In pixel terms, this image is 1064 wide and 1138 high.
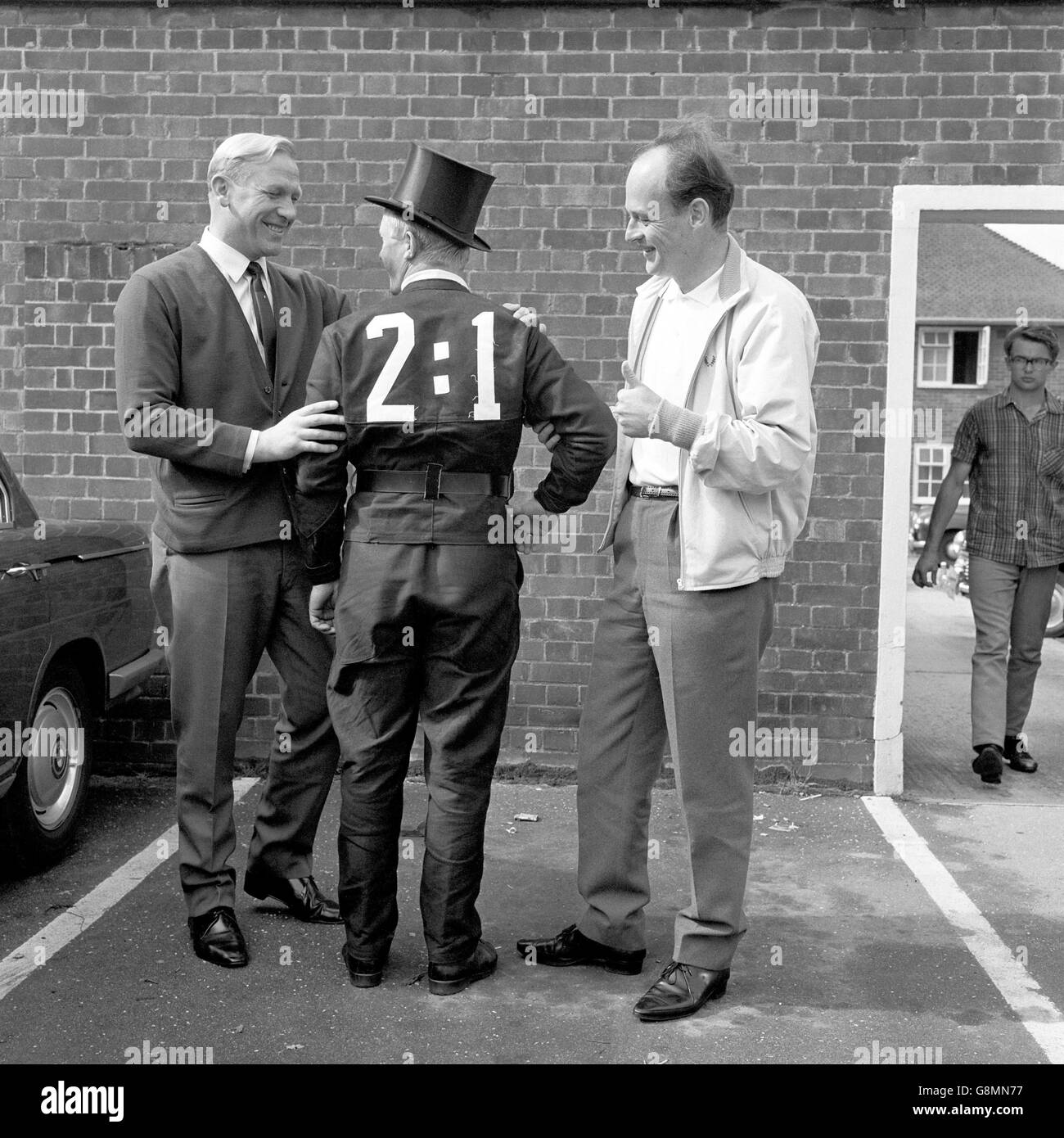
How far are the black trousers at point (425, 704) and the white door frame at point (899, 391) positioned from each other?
284 centimetres

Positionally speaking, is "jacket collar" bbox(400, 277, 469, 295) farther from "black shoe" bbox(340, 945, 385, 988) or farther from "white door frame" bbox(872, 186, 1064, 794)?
"white door frame" bbox(872, 186, 1064, 794)

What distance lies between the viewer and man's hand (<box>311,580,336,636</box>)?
3.90 metres

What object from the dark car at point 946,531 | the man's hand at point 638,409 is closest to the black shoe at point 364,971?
the man's hand at point 638,409

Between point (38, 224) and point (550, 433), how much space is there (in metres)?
3.56

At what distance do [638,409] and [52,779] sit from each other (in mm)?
2833

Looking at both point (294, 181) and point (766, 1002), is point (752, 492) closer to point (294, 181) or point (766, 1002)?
point (766, 1002)

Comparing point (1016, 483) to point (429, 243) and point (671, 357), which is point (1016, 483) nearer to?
point (671, 357)

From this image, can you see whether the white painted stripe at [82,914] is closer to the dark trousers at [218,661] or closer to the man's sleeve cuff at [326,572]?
the dark trousers at [218,661]

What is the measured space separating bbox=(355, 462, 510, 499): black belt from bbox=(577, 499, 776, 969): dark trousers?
0.48m

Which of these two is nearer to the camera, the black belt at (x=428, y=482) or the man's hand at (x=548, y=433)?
the black belt at (x=428, y=482)

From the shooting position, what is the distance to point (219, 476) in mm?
3975

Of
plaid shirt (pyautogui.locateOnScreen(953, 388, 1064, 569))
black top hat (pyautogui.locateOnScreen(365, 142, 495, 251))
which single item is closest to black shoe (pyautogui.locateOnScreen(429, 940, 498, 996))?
black top hat (pyautogui.locateOnScreen(365, 142, 495, 251))

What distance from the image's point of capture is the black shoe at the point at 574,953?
3887 mm
